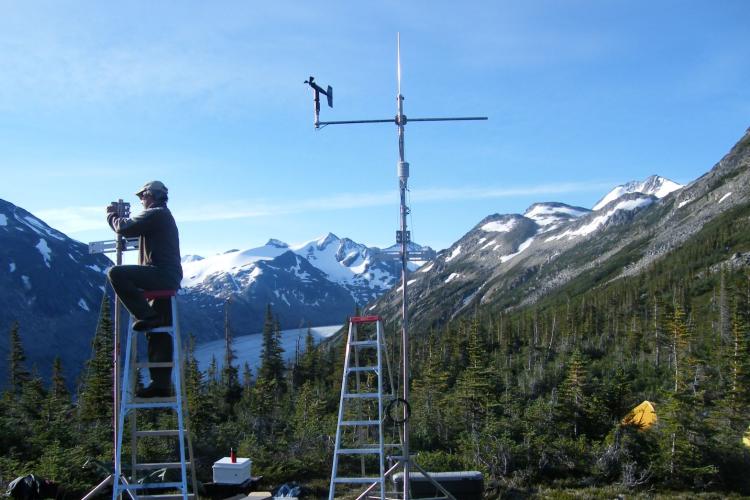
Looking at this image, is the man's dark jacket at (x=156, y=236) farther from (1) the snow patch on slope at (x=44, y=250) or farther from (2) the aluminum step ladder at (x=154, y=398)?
(1) the snow patch on slope at (x=44, y=250)

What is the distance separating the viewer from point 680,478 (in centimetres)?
1038

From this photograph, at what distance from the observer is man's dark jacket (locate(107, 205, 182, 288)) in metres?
6.15

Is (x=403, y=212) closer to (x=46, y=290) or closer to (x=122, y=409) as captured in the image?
(x=122, y=409)

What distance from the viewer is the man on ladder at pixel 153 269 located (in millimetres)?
5965

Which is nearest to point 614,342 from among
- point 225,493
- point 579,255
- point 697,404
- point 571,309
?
point 571,309

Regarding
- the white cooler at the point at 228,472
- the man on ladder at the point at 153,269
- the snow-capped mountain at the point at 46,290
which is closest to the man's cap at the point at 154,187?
the man on ladder at the point at 153,269

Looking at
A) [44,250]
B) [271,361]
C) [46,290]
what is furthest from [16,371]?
[44,250]

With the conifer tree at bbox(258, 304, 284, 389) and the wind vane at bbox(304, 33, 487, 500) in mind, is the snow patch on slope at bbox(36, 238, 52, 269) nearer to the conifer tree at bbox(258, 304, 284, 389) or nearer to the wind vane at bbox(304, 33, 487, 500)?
the conifer tree at bbox(258, 304, 284, 389)

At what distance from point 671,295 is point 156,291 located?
8944 cm

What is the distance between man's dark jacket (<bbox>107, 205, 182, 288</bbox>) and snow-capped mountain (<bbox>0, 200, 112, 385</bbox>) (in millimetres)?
129079

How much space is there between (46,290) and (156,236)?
166 m

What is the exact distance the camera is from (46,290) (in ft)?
495

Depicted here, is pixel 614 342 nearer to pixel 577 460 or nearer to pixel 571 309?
pixel 571 309

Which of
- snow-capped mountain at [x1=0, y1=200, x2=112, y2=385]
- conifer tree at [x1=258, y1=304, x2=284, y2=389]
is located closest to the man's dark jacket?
conifer tree at [x1=258, y1=304, x2=284, y2=389]
